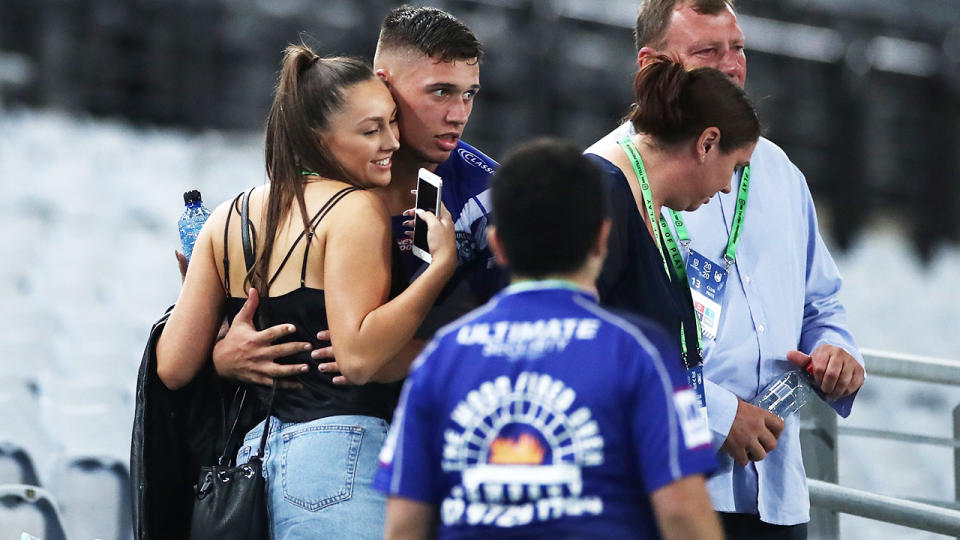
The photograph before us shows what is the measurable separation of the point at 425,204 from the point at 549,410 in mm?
631

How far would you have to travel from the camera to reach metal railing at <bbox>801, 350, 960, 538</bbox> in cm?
243

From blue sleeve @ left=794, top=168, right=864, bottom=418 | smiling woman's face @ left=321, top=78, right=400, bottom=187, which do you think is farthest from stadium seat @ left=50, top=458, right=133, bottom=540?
blue sleeve @ left=794, top=168, right=864, bottom=418

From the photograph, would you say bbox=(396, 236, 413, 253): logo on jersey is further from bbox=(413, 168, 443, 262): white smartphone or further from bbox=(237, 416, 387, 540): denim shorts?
bbox=(237, 416, 387, 540): denim shorts

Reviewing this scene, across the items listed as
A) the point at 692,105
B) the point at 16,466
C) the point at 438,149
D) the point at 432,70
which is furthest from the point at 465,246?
the point at 16,466

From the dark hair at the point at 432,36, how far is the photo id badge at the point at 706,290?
50 centimetres

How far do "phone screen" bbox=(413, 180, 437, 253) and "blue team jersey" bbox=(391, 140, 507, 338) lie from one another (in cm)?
9

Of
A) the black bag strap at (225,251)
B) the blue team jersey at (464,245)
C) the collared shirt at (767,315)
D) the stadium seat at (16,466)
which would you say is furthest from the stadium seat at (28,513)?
the collared shirt at (767,315)

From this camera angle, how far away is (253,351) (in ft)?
5.53

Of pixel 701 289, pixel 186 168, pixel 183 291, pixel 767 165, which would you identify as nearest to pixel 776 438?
pixel 701 289

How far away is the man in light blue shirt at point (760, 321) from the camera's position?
6.44ft

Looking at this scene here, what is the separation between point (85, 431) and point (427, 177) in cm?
258

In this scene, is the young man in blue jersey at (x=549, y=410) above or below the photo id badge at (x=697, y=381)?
below

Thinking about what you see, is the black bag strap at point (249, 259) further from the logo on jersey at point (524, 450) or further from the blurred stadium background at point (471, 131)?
the blurred stadium background at point (471, 131)

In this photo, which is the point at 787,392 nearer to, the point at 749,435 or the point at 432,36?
the point at 749,435
